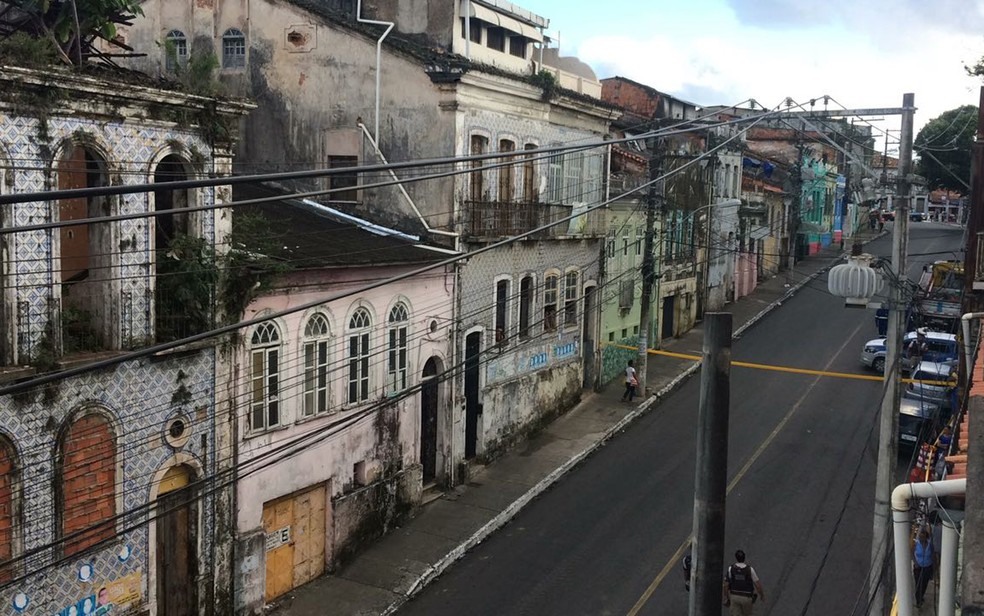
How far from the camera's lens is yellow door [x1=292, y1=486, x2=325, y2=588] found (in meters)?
18.3

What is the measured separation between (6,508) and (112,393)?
2.17 m

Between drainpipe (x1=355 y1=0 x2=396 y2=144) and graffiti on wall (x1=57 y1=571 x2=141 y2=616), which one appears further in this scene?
drainpipe (x1=355 y1=0 x2=396 y2=144)

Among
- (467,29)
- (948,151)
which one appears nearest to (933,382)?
(467,29)

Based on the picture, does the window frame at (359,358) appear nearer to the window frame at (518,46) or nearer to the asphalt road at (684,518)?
the asphalt road at (684,518)

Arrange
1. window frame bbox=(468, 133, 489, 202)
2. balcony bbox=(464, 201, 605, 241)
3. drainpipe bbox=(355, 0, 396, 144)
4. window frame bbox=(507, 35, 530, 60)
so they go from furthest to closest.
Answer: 1. window frame bbox=(507, 35, 530, 60)
2. window frame bbox=(468, 133, 489, 202)
3. balcony bbox=(464, 201, 605, 241)
4. drainpipe bbox=(355, 0, 396, 144)

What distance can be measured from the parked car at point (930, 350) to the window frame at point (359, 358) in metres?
17.6

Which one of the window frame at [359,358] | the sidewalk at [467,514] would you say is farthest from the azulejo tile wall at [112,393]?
the window frame at [359,358]

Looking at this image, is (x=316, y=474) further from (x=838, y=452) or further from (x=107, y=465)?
(x=838, y=452)

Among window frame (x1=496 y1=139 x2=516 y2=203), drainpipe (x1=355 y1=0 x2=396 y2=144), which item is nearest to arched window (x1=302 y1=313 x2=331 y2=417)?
drainpipe (x1=355 y1=0 x2=396 y2=144)

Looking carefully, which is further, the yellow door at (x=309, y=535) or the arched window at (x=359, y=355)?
the arched window at (x=359, y=355)

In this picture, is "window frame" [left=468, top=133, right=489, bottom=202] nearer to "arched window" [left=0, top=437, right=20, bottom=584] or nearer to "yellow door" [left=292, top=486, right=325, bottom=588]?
"yellow door" [left=292, top=486, right=325, bottom=588]

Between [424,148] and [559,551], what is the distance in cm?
1004

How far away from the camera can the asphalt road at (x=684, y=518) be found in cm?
1772

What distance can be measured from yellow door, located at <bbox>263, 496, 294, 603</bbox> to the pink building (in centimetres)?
2
